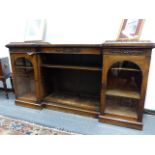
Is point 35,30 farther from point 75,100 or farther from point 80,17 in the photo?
point 75,100

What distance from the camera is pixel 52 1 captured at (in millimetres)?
2057

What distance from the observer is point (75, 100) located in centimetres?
220

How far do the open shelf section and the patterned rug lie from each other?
47 centimetres

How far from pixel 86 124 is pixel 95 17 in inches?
58.1

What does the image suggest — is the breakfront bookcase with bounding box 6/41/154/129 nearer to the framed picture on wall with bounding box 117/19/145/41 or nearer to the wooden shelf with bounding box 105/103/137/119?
the wooden shelf with bounding box 105/103/137/119

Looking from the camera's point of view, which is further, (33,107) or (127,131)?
(33,107)

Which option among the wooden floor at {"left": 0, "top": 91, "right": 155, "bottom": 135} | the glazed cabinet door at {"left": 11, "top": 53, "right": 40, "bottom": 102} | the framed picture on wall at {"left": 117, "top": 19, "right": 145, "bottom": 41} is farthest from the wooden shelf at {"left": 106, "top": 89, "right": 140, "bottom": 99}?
the glazed cabinet door at {"left": 11, "top": 53, "right": 40, "bottom": 102}

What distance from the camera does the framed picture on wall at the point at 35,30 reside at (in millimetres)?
2189

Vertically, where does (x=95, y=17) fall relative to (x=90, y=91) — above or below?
above

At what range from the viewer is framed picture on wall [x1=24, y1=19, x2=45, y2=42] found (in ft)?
7.18

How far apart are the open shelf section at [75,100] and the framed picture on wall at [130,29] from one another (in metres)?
1.00

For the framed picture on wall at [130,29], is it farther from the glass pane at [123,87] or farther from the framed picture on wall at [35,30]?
the framed picture on wall at [35,30]

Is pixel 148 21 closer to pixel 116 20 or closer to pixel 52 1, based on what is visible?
pixel 116 20

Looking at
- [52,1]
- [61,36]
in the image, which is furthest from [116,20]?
[52,1]
